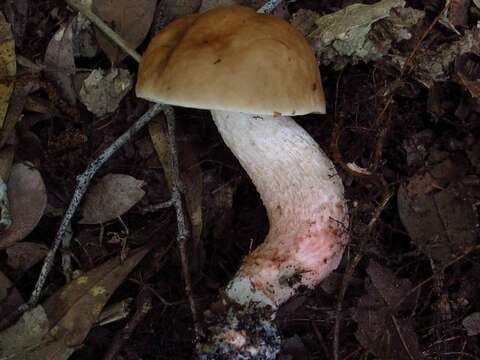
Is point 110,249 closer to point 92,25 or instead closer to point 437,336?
point 92,25

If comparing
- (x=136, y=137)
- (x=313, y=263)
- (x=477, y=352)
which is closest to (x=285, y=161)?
(x=313, y=263)

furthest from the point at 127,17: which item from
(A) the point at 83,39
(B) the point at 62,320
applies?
(B) the point at 62,320

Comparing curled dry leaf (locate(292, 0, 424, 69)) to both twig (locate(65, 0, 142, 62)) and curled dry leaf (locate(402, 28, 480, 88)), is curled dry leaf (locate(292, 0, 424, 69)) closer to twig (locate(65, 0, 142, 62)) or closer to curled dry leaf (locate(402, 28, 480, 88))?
curled dry leaf (locate(402, 28, 480, 88))

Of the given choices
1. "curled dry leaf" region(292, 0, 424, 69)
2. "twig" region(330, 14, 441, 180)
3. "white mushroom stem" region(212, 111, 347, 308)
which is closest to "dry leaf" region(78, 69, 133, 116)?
"white mushroom stem" region(212, 111, 347, 308)

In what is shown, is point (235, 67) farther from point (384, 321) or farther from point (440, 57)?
point (384, 321)

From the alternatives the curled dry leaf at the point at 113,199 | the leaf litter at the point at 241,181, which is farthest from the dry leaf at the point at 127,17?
the curled dry leaf at the point at 113,199

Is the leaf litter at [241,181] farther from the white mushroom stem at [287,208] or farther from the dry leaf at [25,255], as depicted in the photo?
the white mushroom stem at [287,208]
